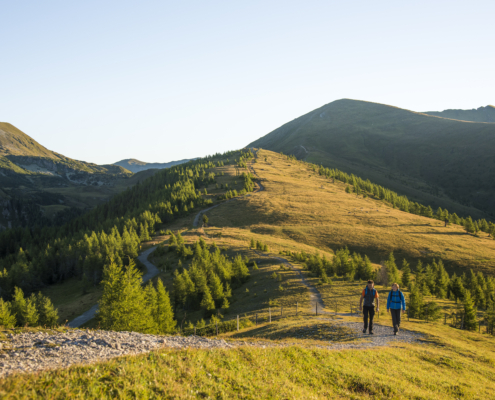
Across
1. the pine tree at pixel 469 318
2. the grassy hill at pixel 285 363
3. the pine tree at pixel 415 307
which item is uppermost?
the grassy hill at pixel 285 363

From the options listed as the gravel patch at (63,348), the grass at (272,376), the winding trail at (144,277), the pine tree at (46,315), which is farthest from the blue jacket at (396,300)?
the winding trail at (144,277)

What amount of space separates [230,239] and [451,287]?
195ft

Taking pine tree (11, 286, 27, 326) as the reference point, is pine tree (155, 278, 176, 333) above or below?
above

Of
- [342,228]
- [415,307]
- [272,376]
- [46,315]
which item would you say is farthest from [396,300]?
[342,228]

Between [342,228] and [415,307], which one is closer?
[415,307]

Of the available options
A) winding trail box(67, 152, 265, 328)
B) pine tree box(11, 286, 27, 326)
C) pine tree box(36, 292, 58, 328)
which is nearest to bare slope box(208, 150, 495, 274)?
winding trail box(67, 152, 265, 328)

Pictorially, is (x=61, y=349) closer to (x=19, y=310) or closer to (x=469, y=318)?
(x=469, y=318)

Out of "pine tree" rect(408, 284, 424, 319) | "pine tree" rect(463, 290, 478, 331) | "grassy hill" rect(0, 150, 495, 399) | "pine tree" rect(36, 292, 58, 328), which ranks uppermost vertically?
"grassy hill" rect(0, 150, 495, 399)

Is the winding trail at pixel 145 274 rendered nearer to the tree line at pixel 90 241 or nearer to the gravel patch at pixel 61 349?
the tree line at pixel 90 241

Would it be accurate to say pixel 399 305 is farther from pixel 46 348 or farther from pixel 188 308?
pixel 188 308

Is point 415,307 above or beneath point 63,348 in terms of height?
beneath

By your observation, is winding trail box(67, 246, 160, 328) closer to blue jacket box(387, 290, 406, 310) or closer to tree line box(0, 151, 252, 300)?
tree line box(0, 151, 252, 300)

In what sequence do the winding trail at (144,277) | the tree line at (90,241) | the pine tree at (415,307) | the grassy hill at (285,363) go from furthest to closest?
→ the tree line at (90,241)
the winding trail at (144,277)
the pine tree at (415,307)
the grassy hill at (285,363)

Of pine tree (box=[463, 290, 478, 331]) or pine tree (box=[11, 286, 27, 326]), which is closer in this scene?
pine tree (box=[463, 290, 478, 331])
